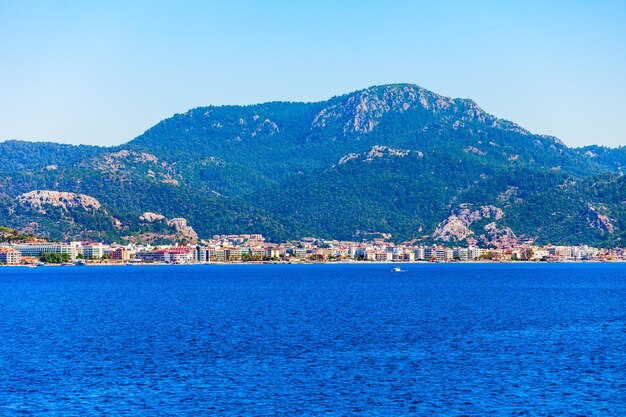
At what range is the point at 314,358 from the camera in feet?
208

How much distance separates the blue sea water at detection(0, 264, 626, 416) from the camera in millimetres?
49250

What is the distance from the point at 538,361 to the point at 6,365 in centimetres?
3477

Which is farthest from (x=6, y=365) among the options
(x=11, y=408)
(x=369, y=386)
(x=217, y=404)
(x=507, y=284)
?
(x=507, y=284)

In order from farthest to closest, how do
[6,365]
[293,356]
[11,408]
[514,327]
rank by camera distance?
[514,327] → [293,356] → [6,365] → [11,408]

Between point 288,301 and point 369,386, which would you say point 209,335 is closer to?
point 369,386

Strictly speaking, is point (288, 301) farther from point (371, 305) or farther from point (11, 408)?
point (11, 408)

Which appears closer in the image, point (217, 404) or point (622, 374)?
point (217, 404)

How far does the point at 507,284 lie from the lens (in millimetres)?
159625

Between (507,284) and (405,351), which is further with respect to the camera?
(507,284)

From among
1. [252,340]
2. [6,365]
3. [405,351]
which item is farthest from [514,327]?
[6,365]

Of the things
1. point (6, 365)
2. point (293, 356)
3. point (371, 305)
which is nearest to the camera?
point (6, 365)

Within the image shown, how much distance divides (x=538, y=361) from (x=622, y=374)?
6.45 m

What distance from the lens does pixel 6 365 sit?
197 ft

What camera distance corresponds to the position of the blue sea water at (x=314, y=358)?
49250 millimetres
